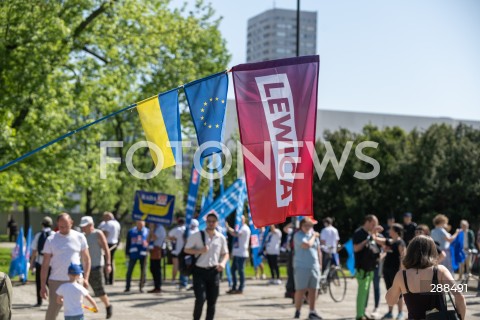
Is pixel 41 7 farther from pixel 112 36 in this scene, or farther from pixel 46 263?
pixel 46 263

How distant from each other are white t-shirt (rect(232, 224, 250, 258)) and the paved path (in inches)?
39.8

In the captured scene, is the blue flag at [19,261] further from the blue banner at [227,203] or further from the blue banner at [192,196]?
the blue banner at [227,203]

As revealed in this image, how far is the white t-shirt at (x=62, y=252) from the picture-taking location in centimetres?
1087

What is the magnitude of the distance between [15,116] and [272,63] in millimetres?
17570

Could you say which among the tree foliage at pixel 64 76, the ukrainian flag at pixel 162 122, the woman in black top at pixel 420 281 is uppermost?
the tree foliage at pixel 64 76

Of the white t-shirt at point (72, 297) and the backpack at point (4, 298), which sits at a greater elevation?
the backpack at point (4, 298)

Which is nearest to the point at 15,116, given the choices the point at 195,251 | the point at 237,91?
the point at 195,251

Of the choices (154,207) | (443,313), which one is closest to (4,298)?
(443,313)

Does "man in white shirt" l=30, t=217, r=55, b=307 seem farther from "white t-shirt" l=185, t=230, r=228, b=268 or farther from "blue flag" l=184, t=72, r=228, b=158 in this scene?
"blue flag" l=184, t=72, r=228, b=158

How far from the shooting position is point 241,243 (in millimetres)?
19734

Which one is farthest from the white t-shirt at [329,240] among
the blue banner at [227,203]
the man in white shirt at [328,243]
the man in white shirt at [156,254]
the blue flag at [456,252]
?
the man in white shirt at [156,254]

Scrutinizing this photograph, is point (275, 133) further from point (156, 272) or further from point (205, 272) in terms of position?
point (156, 272)

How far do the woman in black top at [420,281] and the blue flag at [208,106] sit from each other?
258 centimetres

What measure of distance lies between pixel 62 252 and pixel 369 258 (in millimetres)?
5831
